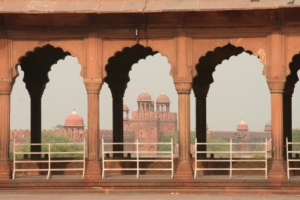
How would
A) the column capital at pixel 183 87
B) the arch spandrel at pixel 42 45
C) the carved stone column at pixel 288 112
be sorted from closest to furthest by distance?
the column capital at pixel 183 87
the arch spandrel at pixel 42 45
the carved stone column at pixel 288 112

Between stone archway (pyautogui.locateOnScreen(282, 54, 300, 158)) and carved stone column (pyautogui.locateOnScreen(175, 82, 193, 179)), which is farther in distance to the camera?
stone archway (pyautogui.locateOnScreen(282, 54, 300, 158))

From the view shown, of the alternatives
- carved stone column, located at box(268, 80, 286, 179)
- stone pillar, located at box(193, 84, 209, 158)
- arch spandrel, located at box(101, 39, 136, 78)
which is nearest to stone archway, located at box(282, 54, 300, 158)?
stone pillar, located at box(193, 84, 209, 158)

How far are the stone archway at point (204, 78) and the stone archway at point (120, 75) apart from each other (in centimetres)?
130

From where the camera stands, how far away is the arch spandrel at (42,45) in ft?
77.8

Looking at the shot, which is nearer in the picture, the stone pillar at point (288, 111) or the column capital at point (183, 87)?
the column capital at point (183, 87)

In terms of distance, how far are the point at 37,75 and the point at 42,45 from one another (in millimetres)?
3224

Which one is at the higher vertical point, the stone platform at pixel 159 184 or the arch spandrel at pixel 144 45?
the arch spandrel at pixel 144 45

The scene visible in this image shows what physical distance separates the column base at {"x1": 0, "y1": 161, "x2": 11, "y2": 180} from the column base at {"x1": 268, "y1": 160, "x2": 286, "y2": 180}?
18.3 feet

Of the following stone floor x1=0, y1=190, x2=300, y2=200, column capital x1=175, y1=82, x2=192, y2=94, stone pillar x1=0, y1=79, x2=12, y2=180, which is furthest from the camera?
stone pillar x1=0, y1=79, x2=12, y2=180

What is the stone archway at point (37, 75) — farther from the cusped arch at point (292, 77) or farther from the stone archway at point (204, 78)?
the cusped arch at point (292, 77)

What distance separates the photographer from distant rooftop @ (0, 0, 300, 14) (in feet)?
74.3

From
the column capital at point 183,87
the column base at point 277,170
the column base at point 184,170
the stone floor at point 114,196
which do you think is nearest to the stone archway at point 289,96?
the column base at point 277,170

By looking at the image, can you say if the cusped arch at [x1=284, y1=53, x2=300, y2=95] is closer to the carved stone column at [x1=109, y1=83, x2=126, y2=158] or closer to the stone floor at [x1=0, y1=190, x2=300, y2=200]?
the carved stone column at [x1=109, y1=83, x2=126, y2=158]

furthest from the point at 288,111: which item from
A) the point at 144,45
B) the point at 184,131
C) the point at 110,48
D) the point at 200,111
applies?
the point at 110,48
